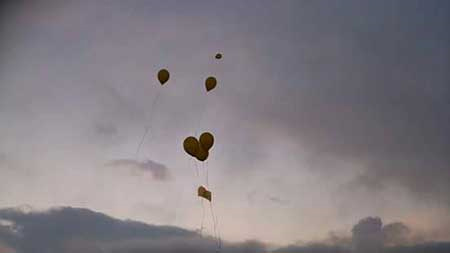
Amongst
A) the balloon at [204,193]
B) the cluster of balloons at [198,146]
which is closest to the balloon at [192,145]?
the cluster of balloons at [198,146]

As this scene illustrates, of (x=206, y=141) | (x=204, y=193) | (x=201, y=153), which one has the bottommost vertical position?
(x=204, y=193)

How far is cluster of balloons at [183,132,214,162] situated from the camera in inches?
193

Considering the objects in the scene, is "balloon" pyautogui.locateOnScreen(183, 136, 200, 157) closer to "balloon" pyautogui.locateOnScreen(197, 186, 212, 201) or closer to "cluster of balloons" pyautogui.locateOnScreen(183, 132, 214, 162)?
"cluster of balloons" pyautogui.locateOnScreen(183, 132, 214, 162)

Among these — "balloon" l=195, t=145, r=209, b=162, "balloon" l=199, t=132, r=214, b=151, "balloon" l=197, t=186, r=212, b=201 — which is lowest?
"balloon" l=197, t=186, r=212, b=201

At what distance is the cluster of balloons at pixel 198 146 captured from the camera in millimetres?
4902

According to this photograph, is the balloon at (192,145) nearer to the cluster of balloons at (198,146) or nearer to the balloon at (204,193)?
the cluster of balloons at (198,146)

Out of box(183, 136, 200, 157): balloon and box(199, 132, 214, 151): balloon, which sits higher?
box(199, 132, 214, 151): balloon

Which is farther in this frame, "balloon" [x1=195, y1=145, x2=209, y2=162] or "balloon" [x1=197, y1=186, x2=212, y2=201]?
"balloon" [x1=197, y1=186, x2=212, y2=201]

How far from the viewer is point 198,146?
194 inches

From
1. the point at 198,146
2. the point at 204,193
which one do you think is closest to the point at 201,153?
the point at 198,146

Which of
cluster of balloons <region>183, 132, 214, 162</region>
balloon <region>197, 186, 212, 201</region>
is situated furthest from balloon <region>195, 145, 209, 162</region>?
balloon <region>197, 186, 212, 201</region>

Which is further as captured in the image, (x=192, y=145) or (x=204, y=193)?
(x=204, y=193)

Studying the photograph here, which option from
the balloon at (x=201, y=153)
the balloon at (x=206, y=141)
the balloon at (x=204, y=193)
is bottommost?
the balloon at (x=204, y=193)

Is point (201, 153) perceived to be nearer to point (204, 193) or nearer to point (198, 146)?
point (198, 146)
